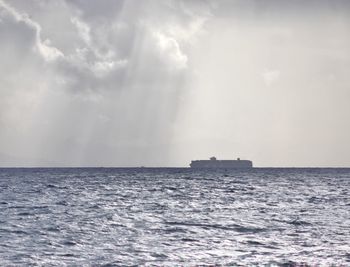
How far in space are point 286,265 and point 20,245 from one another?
1764 centimetres

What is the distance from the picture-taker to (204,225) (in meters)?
47.2

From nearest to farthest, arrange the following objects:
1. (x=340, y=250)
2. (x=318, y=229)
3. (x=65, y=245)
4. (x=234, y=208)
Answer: (x=340, y=250), (x=65, y=245), (x=318, y=229), (x=234, y=208)

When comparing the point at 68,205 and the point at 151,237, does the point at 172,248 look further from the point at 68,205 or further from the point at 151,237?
the point at 68,205

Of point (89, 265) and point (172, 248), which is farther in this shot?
point (172, 248)

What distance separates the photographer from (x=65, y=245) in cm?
3525

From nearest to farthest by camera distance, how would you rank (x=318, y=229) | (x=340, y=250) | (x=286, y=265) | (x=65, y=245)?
(x=286, y=265), (x=340, y=250), (x=65, y=245), (x=318, y=229)

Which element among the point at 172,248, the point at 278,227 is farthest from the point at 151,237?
the point at 278,227

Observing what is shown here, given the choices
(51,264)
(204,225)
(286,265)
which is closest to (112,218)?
(204,225)

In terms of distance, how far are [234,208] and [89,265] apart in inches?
1517

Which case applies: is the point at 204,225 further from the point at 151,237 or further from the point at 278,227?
the point at 151,237

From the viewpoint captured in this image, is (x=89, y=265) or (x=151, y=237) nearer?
(x=89, y=265)

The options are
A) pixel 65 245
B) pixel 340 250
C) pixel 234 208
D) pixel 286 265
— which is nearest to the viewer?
pixel 286 265

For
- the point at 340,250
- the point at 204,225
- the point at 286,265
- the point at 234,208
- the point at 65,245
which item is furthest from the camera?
the point at 234,208

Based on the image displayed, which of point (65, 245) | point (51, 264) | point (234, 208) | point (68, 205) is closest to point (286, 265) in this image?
point (51, 264)
